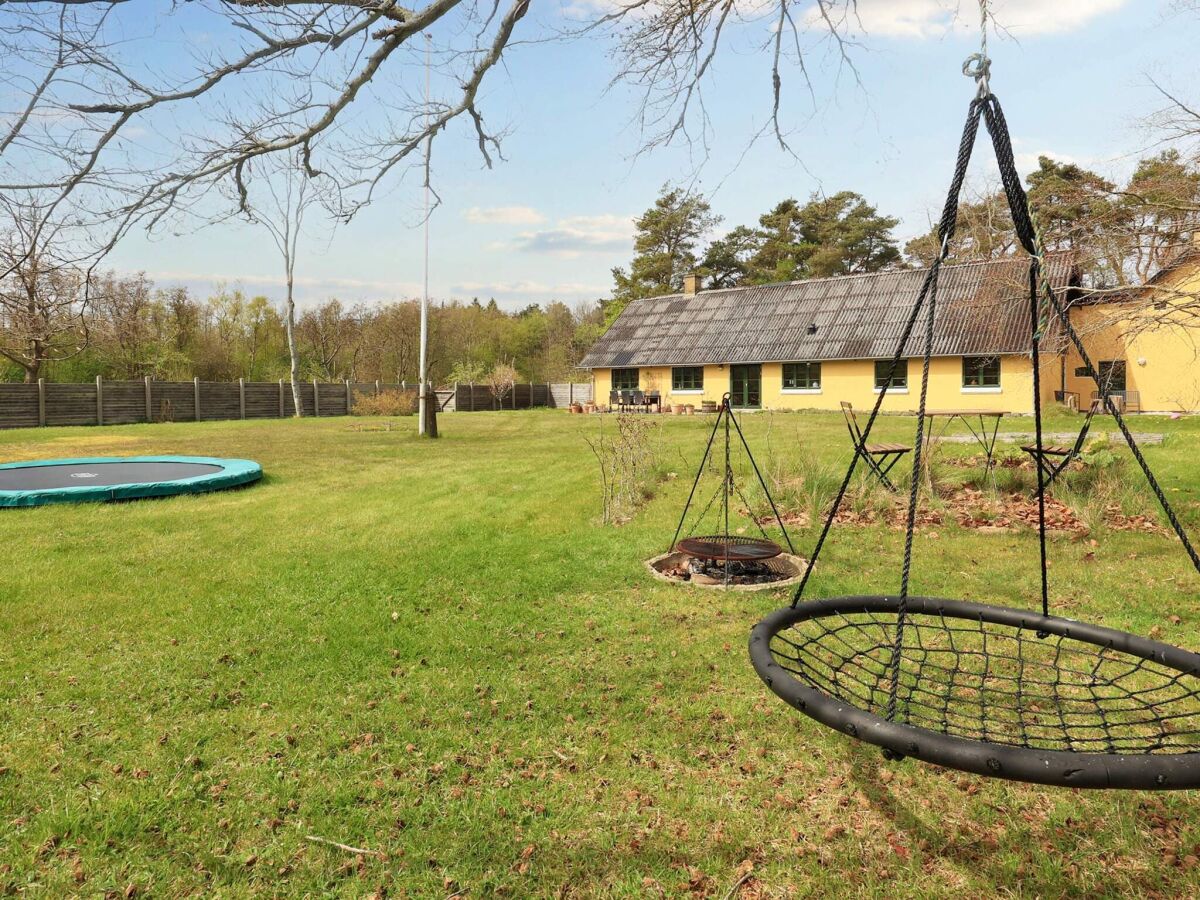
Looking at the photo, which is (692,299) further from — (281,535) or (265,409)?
(281,535)

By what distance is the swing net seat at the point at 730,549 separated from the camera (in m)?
4.85

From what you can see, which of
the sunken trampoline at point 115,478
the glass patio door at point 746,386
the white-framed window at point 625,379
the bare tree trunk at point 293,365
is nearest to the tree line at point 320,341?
the bare tree trunk at point 293,365

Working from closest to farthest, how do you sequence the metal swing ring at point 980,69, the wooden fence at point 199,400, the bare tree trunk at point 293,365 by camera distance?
1. the metal swing ring at point 980,69
2. the wooden fence at point 199,400
3. the bare tree trunk at point 293,365

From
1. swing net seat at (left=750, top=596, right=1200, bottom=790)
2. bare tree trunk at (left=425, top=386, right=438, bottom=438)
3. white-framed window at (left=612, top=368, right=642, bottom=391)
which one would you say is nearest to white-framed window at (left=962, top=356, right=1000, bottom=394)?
white-framed window at (left=612, top=368, right=642, bottom=391)

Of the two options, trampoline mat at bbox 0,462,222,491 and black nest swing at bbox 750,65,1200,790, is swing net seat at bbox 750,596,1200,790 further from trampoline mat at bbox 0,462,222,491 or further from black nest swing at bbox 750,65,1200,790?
trampoline mat at bbox 0,462,222,491

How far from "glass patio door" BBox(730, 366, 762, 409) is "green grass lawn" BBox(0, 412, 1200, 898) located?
1767cm

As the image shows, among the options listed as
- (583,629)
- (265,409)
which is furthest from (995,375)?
(265,409)

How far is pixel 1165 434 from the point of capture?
1222 cm

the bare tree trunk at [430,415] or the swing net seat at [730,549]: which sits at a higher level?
the bare tree trunk at [430,415]

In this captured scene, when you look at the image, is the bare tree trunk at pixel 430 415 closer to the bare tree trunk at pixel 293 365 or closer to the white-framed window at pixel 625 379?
the bare tree trunk at pixel 293 365

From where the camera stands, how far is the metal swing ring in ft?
7.09

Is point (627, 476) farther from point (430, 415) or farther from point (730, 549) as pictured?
point (430, 415)

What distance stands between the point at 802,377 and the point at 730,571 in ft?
61.0

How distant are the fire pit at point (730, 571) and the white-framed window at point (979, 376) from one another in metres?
16.7
